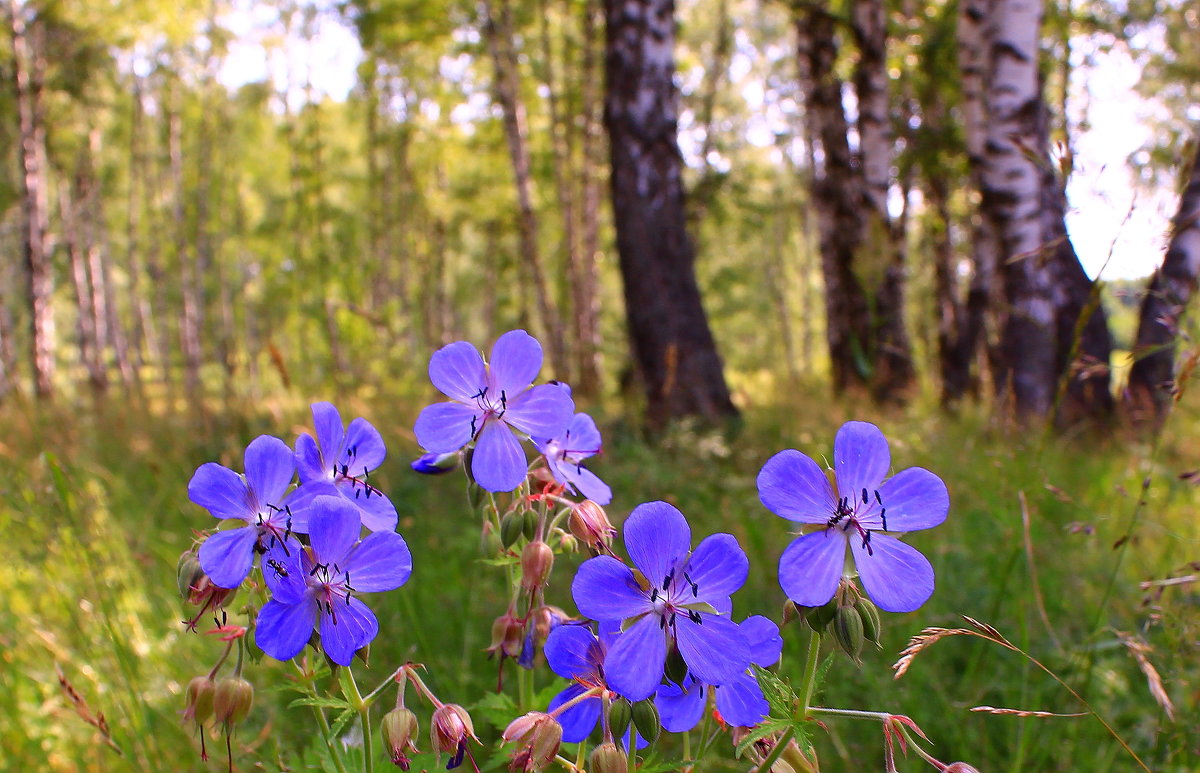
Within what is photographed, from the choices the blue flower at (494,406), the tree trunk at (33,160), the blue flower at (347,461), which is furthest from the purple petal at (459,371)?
the tree trunk at (33,160)

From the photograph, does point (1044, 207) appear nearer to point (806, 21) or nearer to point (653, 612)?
point (806, 21)

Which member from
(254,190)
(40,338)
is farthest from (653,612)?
(254,190)

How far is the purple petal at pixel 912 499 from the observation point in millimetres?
771

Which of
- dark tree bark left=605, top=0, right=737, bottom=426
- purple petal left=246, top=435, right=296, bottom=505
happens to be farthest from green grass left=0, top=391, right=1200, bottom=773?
dark tree bark left=605, top=0, right=737, bottom=426

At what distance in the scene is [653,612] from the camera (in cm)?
79

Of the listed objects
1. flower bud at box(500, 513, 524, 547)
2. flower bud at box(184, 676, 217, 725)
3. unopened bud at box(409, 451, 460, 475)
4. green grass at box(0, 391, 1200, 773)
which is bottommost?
green grass at box(0, 391, 1200, 773)

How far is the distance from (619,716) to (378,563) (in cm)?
30

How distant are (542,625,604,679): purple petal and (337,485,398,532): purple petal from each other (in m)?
0.24

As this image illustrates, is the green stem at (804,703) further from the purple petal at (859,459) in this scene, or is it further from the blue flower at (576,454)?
the blue flower at (576,454)

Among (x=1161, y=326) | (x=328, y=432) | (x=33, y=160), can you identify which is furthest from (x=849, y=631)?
(x=33, y=160)

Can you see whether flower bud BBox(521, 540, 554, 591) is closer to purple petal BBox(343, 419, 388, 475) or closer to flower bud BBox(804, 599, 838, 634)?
purple petal BBox(343, 419, 388, 475)

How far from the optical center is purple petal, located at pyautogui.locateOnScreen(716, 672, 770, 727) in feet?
2.77

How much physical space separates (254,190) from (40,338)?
18.0 m

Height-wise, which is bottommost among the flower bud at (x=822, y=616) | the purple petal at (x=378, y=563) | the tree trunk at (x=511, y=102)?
the flower bud at (x=822, y=616)
